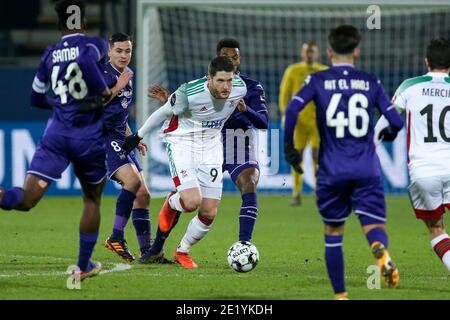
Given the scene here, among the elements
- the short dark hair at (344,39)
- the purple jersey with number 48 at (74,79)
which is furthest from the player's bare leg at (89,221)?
the short dark hair at (344,39)

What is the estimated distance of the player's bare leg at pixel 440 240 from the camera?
324 inches

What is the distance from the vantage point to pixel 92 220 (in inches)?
314

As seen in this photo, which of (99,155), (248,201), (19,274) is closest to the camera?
(99,155)

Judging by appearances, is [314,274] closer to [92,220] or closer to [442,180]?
[442,180]

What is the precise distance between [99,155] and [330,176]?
1825mm

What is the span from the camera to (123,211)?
10062mm

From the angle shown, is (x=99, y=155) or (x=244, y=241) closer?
(x=99, y=155)

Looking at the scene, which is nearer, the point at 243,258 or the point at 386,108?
the point at 386,108

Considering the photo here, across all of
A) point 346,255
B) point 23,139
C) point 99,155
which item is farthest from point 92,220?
point 23,139

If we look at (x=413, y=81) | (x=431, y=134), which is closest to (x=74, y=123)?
(x=413, y=81)

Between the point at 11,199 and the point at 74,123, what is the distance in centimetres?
74

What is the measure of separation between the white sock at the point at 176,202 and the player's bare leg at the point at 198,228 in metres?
0.18

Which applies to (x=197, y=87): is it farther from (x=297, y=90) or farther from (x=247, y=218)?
(x=297, y=90)

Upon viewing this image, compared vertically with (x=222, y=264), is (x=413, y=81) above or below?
above
